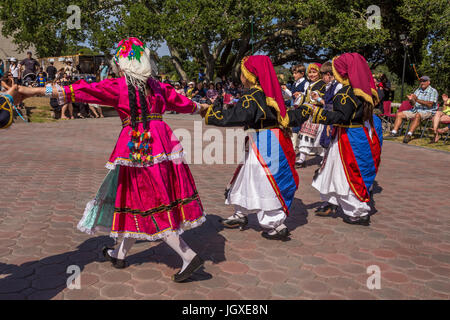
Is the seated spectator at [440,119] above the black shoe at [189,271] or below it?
above

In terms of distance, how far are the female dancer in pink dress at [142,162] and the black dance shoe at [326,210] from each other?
2.54 metres

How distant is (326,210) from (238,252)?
1820 millimetres

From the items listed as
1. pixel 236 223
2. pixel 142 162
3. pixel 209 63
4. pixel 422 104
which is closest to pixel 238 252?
pixel 236 223

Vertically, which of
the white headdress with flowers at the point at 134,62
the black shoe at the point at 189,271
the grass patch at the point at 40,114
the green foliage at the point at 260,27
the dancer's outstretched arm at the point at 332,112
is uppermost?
the green foliage at the point at 260,27

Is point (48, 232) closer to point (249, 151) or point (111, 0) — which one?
point (249, 151)

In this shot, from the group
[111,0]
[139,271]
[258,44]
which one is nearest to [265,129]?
[139,271]

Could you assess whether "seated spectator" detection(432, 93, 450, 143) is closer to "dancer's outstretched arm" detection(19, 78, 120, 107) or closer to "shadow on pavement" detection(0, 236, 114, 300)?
"shadow on pavement" detection(0, 236, 114, 300)

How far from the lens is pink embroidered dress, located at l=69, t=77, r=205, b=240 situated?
3.30 m

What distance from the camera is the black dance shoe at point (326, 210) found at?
213 inches

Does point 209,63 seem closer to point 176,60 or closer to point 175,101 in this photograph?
point 176,60

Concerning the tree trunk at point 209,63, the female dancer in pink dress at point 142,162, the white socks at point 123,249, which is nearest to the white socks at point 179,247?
the female dancer in pink dress at point 142,162

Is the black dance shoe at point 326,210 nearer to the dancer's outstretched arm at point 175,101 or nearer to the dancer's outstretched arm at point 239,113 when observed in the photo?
the dancer's outstretched arm at point 239,113

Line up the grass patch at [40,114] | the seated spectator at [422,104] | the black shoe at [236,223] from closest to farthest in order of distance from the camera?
the black shoe at [236,223] < the seated spectator at [422,104] < the grass patch at [40,114]

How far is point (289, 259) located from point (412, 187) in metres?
4.27
